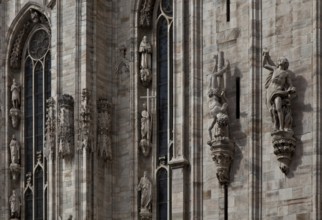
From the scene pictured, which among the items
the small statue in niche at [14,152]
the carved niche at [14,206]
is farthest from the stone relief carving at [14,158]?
the carved niche at [14,206]

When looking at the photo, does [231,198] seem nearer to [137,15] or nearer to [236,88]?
[236,88]

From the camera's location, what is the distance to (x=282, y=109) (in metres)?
31.2

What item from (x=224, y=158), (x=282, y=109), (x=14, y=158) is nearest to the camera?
(x=282, y=109)

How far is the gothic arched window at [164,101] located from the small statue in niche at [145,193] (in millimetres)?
256

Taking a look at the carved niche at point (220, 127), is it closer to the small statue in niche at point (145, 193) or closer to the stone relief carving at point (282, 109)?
the stone relief carving at point (282, 109)

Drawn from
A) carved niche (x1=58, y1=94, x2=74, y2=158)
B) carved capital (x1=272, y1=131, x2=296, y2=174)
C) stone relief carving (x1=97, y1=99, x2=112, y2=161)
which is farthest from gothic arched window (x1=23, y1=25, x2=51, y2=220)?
carved capital (x1=272, y1=131, x2=296, y2=174)

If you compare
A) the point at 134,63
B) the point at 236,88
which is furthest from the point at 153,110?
the point at 236,88

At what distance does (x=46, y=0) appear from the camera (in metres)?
39.5

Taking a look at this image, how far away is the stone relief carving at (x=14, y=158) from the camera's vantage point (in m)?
39.3

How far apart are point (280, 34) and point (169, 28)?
5353 millimetres

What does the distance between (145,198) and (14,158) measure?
5.55 meters

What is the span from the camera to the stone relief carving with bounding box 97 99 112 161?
119ft

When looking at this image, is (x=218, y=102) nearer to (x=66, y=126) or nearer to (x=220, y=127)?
(x=220, y=127)

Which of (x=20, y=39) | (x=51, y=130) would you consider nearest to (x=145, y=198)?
(x=51, y=130)
